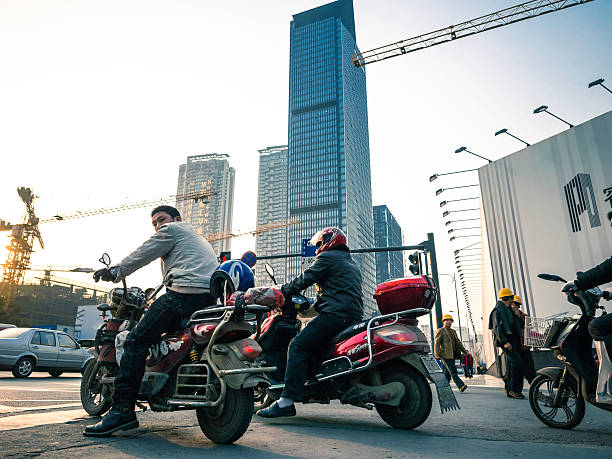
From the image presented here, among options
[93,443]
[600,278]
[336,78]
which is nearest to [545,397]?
[600,278]

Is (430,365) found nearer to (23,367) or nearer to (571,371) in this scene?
(571,371)

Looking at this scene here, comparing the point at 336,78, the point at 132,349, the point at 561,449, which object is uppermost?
the point at 336,78

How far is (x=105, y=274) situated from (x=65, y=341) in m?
13.7

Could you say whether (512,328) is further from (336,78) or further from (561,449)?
(336,78)

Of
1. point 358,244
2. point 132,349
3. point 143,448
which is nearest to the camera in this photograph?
point 143,448

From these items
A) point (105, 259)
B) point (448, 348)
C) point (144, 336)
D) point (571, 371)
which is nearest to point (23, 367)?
point (105, 259)

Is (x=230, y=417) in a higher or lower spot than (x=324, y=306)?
lower

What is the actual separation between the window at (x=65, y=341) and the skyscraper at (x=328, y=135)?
402 feet

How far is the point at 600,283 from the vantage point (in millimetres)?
3711

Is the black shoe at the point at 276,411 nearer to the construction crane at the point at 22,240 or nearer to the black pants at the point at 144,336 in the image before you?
the black pants at the point at 144,336

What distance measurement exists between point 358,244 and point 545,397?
481 feet

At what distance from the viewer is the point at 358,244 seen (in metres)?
150

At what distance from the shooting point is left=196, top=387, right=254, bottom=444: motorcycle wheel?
3039mm

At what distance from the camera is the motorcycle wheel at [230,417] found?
9.97 feet
